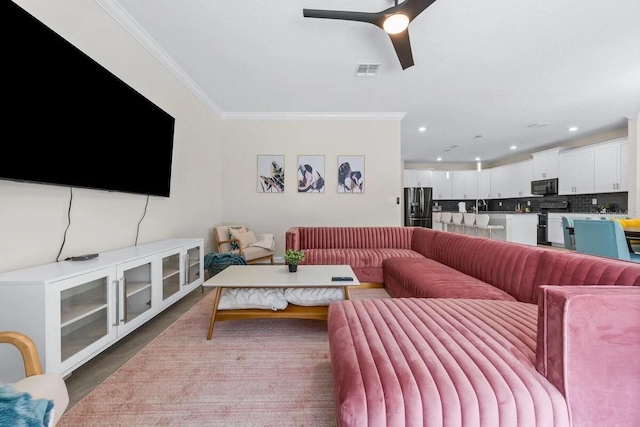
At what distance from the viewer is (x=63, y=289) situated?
137 cm

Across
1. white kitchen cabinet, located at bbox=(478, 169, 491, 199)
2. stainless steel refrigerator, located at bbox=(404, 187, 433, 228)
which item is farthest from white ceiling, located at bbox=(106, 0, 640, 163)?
white kitchen cabinet, located at bbox=(478, 169, 491, 199)

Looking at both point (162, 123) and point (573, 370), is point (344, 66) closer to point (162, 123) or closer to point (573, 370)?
point (162, 123)

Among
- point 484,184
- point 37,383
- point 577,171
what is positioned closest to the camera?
point 37,383

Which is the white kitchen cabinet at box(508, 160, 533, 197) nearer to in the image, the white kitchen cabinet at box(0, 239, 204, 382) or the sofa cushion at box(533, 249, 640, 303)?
the sofa cushion at box(533, 249, 640, 303)

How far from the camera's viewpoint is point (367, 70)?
3.18 m

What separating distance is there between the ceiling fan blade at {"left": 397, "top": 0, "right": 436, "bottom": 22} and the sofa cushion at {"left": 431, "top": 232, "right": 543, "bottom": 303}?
6.32 ft

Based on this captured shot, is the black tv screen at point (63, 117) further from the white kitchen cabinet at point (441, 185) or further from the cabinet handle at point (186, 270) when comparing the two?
the white kitchen cabinet at point (441, 185)

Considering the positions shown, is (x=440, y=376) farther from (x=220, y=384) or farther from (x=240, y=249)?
(x=240, y=249)

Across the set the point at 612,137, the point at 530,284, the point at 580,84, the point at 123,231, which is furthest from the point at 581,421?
the point at 612,137

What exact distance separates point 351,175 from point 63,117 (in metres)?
3.75

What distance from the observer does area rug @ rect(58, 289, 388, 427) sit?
129 cm

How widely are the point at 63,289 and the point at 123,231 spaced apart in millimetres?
1125

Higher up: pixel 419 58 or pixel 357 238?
pixel 419 58

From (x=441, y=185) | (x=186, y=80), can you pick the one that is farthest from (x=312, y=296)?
(x=441, y=185)
